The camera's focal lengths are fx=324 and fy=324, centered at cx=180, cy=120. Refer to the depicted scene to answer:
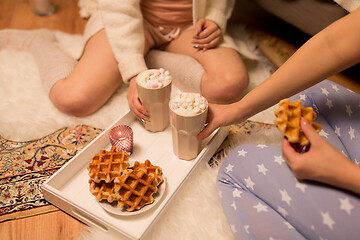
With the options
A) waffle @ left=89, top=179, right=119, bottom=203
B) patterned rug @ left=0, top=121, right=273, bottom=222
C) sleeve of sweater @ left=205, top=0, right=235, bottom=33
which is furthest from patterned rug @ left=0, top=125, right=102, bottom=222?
sleeve of sweater @ left=205, top=0, right=235, bottom=33

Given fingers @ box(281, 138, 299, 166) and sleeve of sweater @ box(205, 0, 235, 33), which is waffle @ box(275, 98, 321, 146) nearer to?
fingers @ box(281, 138, 299, 166)

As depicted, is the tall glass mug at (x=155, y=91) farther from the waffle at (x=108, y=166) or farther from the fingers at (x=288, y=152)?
the fingers at (x=288, y=152)

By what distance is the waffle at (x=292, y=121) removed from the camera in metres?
0.66

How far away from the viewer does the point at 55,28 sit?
1652mm

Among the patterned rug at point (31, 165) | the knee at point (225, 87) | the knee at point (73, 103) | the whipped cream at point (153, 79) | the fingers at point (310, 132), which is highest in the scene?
the fingers at point (310, 132)

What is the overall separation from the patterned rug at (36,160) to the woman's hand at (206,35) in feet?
1.07

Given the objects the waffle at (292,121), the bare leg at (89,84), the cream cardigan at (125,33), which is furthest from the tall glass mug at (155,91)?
the waffle at (292,121)

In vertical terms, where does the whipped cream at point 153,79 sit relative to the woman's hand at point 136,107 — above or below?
above

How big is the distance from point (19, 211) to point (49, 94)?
447 mm

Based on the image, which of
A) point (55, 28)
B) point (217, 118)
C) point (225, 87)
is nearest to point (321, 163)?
point (217, 118)

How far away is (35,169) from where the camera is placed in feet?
3.33

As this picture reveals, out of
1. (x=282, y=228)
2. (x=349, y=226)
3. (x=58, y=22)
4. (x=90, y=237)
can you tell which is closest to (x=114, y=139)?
(x=90, y=237)

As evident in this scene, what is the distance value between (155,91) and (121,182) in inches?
10.8

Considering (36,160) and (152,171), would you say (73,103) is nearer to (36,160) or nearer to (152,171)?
(36,160)
